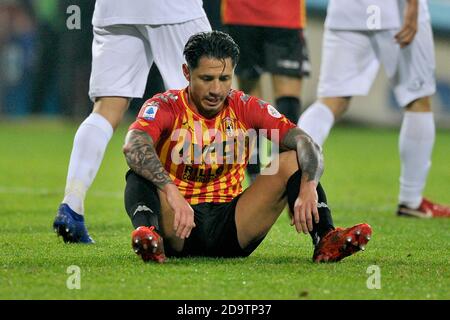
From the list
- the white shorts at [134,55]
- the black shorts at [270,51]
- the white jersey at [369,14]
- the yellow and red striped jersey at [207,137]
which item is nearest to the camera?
the yellow and red striped jersey at [207,137]

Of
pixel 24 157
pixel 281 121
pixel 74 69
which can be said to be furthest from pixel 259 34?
pixel 74 69

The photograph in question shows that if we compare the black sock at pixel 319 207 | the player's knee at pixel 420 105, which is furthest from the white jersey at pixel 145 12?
the player's knee at pixel 420 105

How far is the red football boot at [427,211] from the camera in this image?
24.5 feet

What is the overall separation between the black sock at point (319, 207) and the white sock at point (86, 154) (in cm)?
129

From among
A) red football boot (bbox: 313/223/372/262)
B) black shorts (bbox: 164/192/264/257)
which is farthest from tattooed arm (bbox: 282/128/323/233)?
black shorts (bbox: 164/192/264/257)

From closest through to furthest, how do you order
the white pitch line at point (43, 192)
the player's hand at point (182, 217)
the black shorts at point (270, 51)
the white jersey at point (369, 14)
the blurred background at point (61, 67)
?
the player's hand at point (182, 217), the white jersey at point (369, 14), the black shorts at point (270, 51), the white pitch line at point (43, 192), the blurred background at point (61, 67)

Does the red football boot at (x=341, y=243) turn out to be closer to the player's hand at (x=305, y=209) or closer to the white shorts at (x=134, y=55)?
the player's hand at (x=305, y=209)

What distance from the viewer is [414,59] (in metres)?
7.51

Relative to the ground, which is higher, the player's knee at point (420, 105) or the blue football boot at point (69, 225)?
the player's knee at point (420, 105)

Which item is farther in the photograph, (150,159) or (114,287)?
(150,159)

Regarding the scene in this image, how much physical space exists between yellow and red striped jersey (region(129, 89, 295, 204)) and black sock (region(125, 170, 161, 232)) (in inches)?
7.9

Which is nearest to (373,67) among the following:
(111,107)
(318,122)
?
(318,122)
